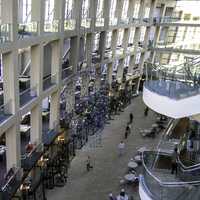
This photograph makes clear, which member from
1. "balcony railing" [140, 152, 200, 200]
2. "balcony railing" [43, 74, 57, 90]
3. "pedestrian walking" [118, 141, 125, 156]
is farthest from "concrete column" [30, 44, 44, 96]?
"balcony railing" [140, 152, 200, 200]

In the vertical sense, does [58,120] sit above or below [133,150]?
above

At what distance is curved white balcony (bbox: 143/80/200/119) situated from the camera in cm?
1131

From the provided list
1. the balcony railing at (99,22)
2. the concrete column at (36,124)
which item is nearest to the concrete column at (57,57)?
the concrete column at (36,124)

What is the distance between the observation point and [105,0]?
23609 mm

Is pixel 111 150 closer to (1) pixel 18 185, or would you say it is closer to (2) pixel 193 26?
(1) pixel 18 185

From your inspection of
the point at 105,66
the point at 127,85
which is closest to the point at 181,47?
the point at 127,85

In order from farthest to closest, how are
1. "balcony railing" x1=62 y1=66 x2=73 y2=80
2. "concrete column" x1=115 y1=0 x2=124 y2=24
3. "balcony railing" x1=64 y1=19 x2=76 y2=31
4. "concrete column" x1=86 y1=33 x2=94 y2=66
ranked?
"concrete column" x1=115 y1=0 x2=124 y2=24 < "concrete column" x1=86 y1=33 x2=94 y2=66 < "balcony railing" x1=62 y1=66 x2=73 y2=80 < "balcony railing" x1=64 y1=19 x2=76 y2=31

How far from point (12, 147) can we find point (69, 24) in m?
7.83

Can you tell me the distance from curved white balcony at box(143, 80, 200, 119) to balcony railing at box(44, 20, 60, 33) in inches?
234

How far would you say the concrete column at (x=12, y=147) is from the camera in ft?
46.3

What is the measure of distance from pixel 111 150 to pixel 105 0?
10140 mm

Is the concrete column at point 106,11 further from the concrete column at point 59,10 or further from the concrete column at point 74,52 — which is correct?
the concrete column at point 59,10

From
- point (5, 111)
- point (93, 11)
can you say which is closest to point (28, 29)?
point (5, 111)

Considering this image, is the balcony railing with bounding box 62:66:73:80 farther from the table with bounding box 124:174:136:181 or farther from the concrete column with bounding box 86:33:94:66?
the table with bounding box 124:174:136:181
